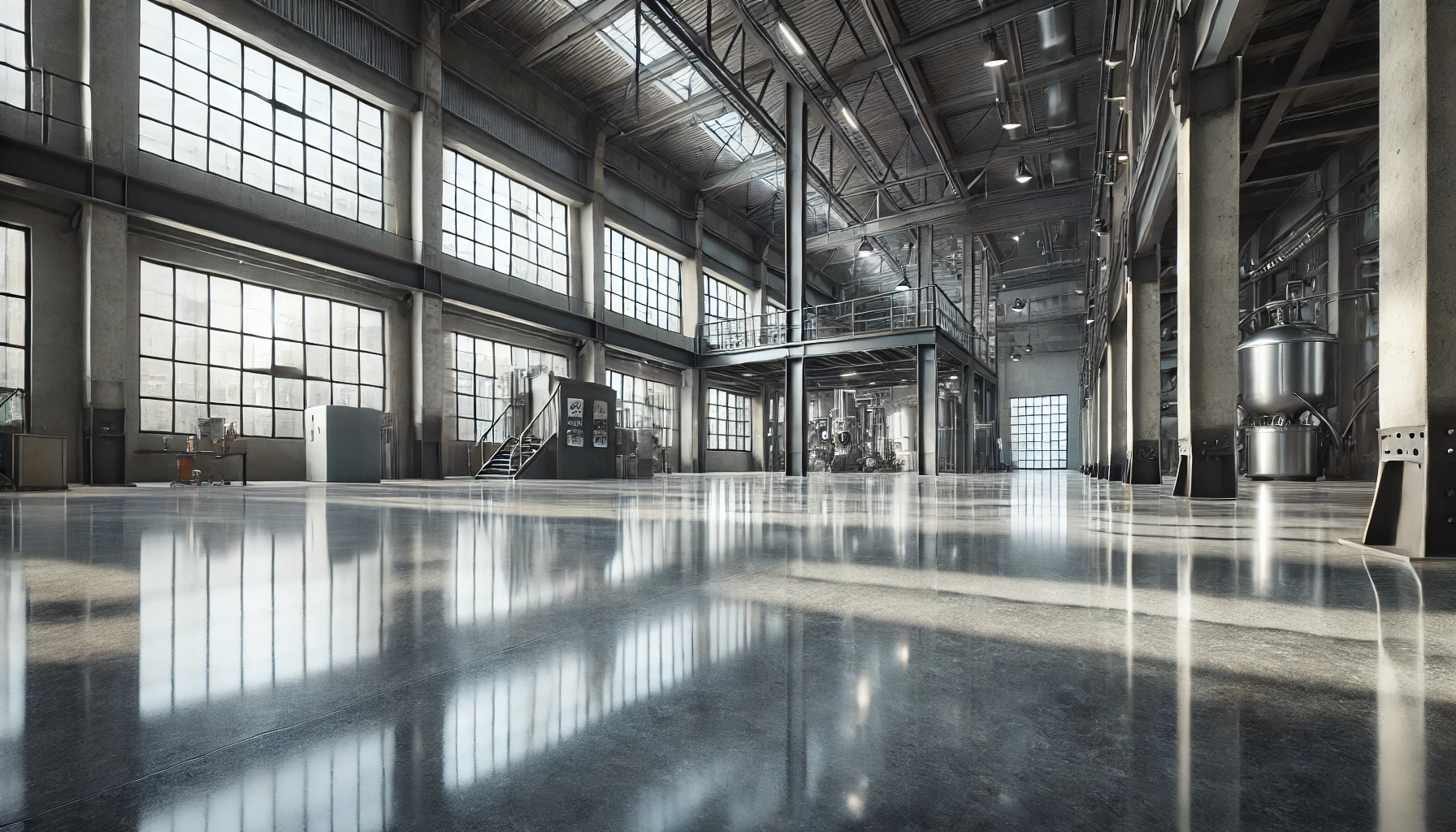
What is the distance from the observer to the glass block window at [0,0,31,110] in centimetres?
1256

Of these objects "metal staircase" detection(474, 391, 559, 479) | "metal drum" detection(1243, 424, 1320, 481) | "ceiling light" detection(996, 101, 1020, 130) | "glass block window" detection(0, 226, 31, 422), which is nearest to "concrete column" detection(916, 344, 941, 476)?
"ceiling light" detection(996, 101, 1020, 130)

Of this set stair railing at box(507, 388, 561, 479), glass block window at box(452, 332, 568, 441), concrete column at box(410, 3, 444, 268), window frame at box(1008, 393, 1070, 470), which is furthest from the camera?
window frame at box(1008, 393, 1070, 470)

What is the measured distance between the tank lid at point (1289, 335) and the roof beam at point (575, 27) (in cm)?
1608

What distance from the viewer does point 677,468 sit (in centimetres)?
2980

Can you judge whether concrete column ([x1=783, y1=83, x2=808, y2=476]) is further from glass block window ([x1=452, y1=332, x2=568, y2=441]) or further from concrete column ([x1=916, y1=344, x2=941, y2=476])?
glass block window ([x1=452, y1=332, x2=568, y2=441])

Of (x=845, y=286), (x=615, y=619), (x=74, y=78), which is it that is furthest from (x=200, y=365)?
(x=845, y=286)

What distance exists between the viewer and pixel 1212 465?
23.7ft

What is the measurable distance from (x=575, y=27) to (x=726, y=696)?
22.0 meters

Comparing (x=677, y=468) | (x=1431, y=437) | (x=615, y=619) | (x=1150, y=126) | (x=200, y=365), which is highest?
(x=1150, y=126)

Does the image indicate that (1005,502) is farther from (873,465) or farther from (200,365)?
(873,465)

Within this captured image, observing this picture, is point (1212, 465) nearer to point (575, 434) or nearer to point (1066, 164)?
point (575, 434)

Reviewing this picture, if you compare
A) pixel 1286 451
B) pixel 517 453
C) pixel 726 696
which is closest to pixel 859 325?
pixel 517 453

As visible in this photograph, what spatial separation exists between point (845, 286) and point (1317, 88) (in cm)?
3339

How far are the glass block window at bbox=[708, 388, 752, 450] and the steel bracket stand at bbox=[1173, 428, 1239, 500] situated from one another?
25334 mm
